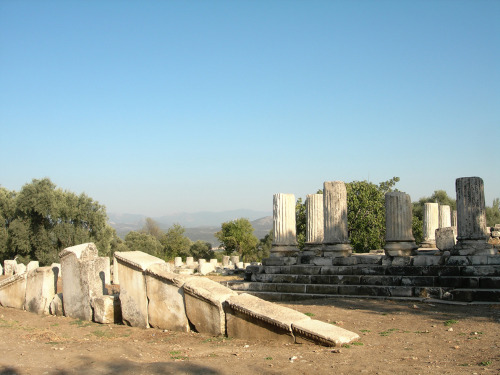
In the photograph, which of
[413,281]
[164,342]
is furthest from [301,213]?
[164,342]

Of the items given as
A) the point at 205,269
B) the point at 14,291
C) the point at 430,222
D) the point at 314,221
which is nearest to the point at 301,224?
the point at 205,269

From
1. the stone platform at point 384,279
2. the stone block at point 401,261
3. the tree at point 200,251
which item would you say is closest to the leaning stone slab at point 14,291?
the stone platform at point 384,279

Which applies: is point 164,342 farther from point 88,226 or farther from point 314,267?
point 88,226

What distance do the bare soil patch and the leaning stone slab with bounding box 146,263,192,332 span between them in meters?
0.19

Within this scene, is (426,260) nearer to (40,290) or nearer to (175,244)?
(40,290)

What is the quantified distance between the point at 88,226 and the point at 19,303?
25886 mm

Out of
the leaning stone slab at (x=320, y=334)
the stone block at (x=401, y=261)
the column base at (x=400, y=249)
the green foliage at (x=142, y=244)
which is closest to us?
the leaning stone slab at (x=320, y=334)

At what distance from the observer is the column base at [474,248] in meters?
12.5

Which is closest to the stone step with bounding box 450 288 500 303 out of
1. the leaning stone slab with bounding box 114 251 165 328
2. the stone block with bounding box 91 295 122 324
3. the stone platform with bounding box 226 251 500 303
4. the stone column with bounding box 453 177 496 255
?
the stone platform with bounding box 226 251 500 303

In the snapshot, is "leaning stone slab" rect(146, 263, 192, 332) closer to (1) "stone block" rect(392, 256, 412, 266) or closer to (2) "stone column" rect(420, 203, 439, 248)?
(1) "stone block" rect(392, 256, 412, 266)

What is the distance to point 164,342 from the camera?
7633 mm

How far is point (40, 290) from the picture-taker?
10.8 meters

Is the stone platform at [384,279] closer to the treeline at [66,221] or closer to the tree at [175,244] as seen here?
the treeline at [66,221]

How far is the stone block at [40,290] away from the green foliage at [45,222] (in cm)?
2447
